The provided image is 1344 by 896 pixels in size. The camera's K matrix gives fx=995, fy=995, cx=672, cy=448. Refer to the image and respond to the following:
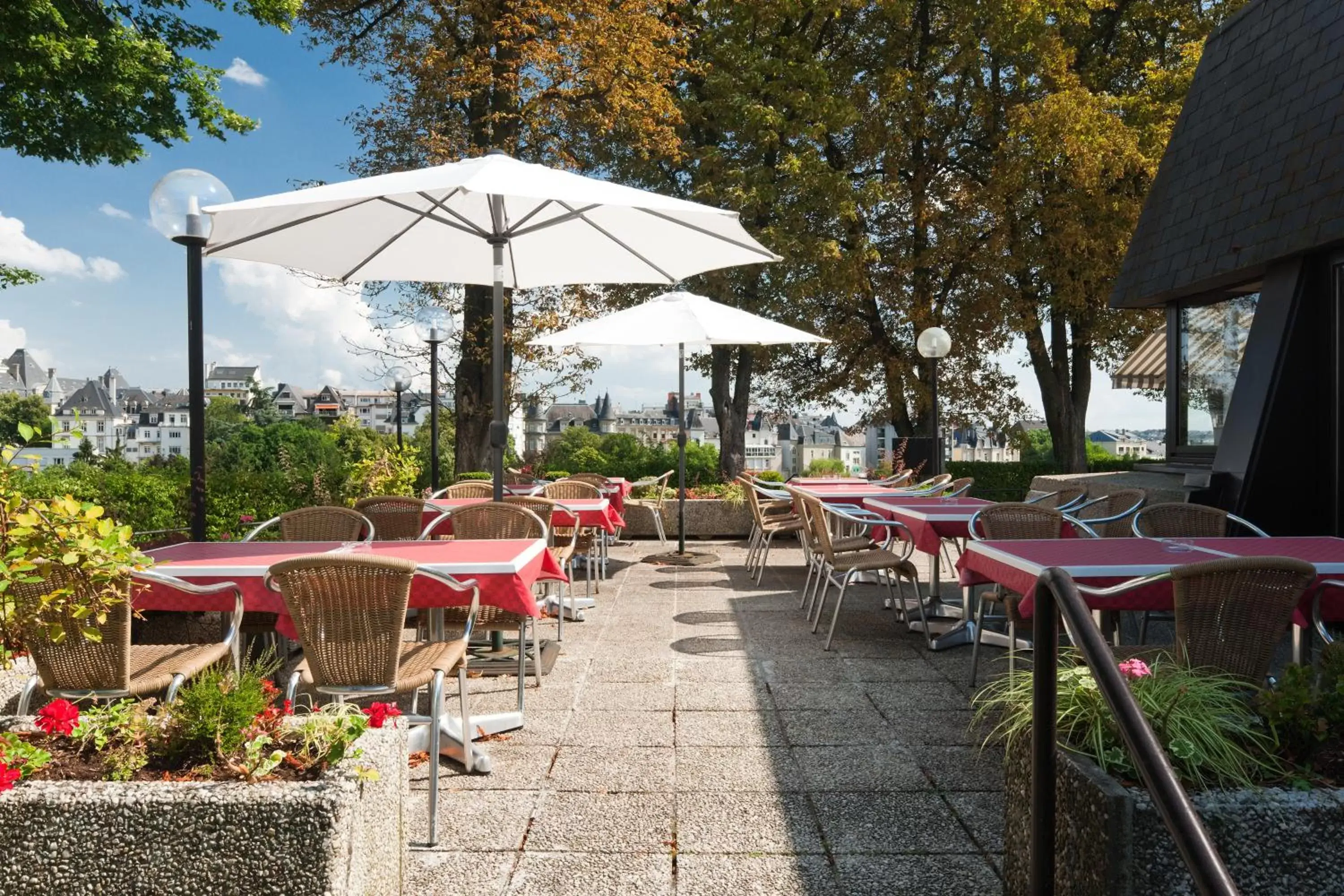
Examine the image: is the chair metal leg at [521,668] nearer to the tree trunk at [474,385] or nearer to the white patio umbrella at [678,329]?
the white patio umbrella at [678,329]

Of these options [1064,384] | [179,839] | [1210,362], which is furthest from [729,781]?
[1064,384]

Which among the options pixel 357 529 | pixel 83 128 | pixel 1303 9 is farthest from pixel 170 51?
pixel 1303 9

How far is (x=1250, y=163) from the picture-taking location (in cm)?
826

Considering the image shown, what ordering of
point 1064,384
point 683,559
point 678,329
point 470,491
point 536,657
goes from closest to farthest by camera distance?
point 536,657 < point 470,491 < point 678,329 < point 683,559 < point 1064,384

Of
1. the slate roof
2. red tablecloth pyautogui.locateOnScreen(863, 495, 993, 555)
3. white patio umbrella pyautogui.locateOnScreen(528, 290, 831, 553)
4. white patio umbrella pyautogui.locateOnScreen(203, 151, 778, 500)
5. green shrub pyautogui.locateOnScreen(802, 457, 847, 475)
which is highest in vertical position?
the slate roof

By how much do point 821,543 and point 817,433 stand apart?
115 metres

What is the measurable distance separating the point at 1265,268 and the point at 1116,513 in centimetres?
294

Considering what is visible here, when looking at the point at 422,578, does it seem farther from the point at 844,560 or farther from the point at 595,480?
the point at 595,480

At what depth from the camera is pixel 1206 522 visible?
5504 millimetres

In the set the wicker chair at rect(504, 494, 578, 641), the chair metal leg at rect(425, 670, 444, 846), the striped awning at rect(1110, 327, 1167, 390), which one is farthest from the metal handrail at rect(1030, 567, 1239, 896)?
the striped awning at rect(1110, 327, 1167, 390)

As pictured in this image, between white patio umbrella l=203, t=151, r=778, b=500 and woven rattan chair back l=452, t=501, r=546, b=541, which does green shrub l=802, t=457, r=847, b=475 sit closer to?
white patio umbrella l=203, t=151, r=778, b=500

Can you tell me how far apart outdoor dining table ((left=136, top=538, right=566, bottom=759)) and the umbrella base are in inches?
215

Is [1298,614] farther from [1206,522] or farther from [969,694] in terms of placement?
[1206,522]

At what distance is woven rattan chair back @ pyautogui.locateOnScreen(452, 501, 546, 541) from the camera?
5457 mm
